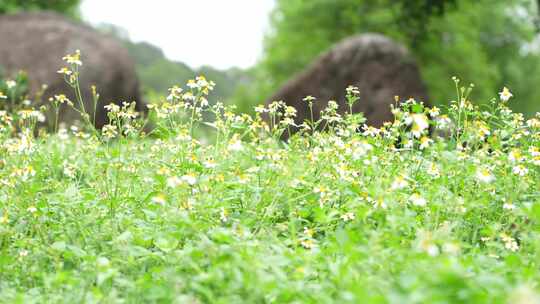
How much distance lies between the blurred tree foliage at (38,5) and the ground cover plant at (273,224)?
15.5 metres

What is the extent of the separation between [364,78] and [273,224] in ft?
26.6

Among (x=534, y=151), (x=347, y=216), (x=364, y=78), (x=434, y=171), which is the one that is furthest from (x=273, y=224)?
(x=364, y=78)

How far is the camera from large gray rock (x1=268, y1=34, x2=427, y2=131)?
431 inches

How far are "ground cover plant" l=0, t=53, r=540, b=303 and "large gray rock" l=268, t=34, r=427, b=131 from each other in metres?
6.84

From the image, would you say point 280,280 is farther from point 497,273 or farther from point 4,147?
point 4,147

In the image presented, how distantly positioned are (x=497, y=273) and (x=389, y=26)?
16.0 metres

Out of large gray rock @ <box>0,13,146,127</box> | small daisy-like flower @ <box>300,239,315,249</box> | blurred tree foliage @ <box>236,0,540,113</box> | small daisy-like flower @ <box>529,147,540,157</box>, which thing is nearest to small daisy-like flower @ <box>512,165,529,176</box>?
small daisy-like flower @ <box>529,147,540,157</box>

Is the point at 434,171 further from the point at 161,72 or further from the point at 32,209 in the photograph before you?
the point at 161,72

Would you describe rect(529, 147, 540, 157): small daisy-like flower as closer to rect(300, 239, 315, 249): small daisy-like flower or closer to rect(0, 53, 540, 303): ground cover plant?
rect(0, 53, 540, 303): ground cover plant

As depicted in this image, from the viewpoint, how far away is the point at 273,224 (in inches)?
133

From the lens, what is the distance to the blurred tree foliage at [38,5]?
18.1 meters

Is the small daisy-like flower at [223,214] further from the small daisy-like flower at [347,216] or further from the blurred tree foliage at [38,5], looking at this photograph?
the blurred tree foliage at [38,5]

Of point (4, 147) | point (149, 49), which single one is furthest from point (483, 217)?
point (149, 49)

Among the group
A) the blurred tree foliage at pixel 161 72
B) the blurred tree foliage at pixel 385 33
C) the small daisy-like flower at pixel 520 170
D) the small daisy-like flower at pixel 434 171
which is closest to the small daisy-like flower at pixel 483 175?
the small daisy-like flower at pixel 520 170
